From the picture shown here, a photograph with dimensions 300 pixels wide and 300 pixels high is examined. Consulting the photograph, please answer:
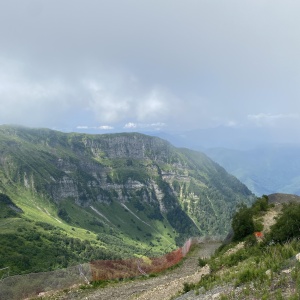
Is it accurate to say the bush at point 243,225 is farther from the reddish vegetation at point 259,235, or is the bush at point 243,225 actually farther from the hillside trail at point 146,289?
the hillside trail at point 146,289

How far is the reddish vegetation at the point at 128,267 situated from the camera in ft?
99.5

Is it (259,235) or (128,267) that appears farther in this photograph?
(128,267)

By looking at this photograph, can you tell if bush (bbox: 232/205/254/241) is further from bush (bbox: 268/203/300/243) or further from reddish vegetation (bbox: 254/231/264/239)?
bush (bbox: 268/203/300/243)

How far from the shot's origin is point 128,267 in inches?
1313

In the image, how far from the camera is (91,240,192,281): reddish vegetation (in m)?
30.3

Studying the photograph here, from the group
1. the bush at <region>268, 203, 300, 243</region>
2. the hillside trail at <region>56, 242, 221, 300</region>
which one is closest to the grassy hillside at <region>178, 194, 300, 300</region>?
the bush at <region>268, 203, 300, 243</region>

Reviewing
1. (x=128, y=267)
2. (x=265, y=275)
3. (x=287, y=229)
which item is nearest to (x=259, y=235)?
(x=287, y=229)

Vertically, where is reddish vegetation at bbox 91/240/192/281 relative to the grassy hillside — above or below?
below

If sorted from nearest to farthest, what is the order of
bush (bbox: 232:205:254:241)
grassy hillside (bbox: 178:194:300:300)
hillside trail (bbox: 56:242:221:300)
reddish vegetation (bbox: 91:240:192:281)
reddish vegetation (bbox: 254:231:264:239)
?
grassy hillside (bbox: 178:194:300:300)
hillside trail (bbox: 56:242:221:300)
reddish vegetation (bbox: 91:240:192:281)
reddish vegetation (bbox: 254:231:264:239)
bush (bbox: 232:205:254:241)

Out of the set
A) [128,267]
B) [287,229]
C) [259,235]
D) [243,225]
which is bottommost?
[128,267]

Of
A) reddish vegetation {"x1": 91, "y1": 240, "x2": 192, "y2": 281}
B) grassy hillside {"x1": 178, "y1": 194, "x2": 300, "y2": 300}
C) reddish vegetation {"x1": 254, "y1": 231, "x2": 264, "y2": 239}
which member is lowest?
reddish vegetation {"x1": 91, "y1": 240, "x2": 192, "y2": 281}

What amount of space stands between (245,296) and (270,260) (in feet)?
11.0

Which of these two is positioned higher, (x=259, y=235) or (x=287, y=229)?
(x=287, y=229)

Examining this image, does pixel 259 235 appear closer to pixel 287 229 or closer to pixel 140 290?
pixel 287 229
